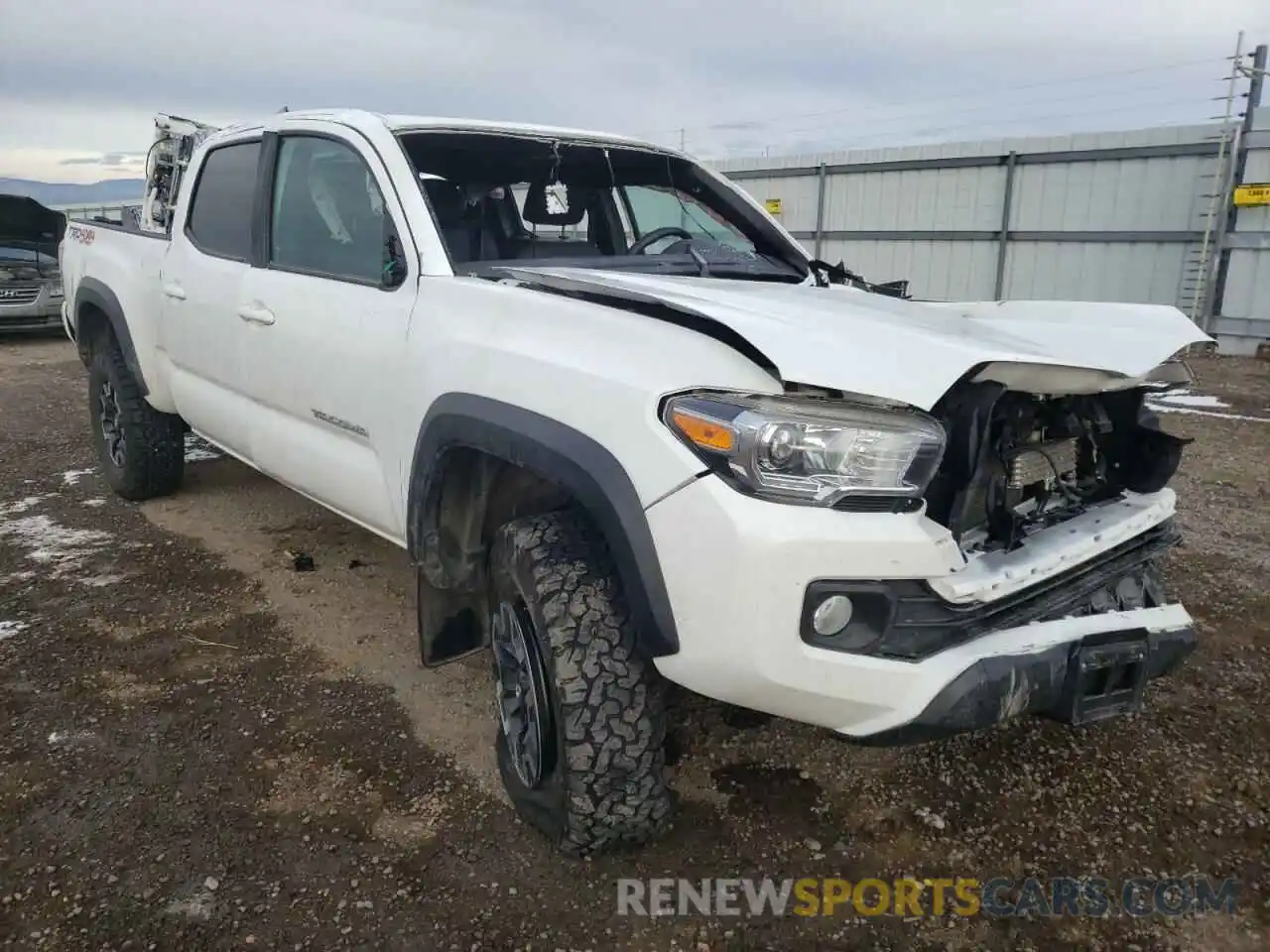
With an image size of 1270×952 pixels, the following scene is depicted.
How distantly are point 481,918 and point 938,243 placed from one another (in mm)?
13423

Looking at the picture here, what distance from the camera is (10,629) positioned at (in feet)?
11.5

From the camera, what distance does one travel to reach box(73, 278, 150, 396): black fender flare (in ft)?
14.6

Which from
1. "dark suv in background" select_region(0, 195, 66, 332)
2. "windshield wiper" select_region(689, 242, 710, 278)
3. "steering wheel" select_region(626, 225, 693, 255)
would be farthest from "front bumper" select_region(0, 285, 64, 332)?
"windshield wiper" select_region(689, 242, 710, 278)

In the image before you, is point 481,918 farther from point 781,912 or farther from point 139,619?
point 139,619

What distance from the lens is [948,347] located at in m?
1.91

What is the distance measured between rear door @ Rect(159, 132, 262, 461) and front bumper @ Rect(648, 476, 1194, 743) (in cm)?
243

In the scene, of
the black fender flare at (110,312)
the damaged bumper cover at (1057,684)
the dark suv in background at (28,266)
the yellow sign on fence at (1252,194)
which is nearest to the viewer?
the damaged bumper cover at (1057,684)

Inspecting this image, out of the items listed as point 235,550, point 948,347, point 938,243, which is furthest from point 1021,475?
point 938,243

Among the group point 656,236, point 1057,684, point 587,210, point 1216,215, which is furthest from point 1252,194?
point 1057,684

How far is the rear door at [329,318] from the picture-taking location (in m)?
2.80

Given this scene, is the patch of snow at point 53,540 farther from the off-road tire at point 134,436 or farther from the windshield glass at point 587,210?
the windshield glass at point 587,210

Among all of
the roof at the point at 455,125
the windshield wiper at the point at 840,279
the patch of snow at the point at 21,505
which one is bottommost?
the patch of snow at the point at 21,505

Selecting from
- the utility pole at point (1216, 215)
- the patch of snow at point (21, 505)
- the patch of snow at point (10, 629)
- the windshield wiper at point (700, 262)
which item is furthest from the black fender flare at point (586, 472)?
the utility pole at point (1216, 215)

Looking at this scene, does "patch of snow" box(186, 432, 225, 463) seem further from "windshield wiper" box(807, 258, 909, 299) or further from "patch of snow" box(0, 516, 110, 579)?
"windshield wiper" box(807, 258, 909, 299)
